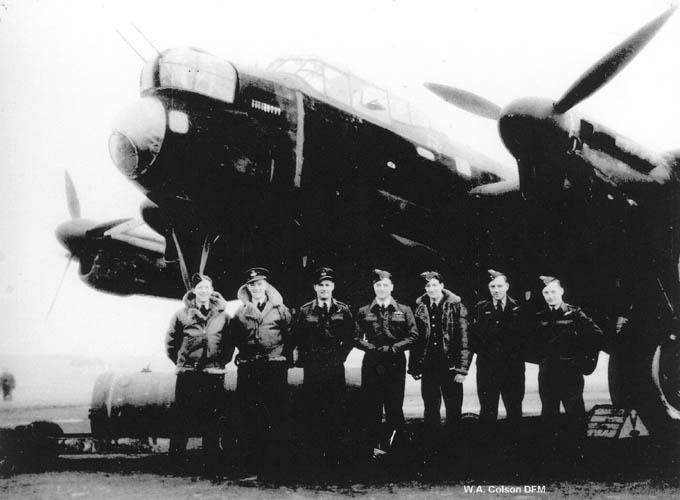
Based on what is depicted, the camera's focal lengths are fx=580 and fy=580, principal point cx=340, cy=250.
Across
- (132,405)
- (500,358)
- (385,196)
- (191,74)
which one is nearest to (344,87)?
(385,196)

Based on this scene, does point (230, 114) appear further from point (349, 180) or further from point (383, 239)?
point (383, 239)

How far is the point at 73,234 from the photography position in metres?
10.1

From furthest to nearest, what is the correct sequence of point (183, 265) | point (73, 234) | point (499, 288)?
point (73, 234) → point (183, 265) → point (499, 288)

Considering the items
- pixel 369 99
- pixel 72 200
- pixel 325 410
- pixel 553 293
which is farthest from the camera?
pixel 72 200

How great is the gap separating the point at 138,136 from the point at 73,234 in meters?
4.83

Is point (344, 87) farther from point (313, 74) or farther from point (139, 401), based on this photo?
point (139, 401)

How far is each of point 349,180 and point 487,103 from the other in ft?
8.84

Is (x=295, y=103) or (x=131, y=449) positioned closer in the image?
(x=295, y=103)

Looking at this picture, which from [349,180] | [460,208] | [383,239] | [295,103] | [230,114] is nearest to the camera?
[230,114]

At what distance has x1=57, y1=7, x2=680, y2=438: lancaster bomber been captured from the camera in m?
6.57

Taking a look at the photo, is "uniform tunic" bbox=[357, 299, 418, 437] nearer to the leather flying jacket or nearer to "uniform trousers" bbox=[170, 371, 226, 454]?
the leather flying jacket

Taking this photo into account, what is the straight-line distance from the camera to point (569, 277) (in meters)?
8.75

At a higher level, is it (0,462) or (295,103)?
(295,103)

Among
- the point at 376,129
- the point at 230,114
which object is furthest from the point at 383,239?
the point at 230,114
